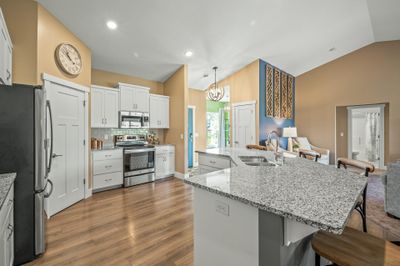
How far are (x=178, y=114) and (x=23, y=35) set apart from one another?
3.06m

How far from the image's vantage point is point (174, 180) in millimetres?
4598

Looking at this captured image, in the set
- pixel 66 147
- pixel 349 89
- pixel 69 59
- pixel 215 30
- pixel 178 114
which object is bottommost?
pixel 66 147

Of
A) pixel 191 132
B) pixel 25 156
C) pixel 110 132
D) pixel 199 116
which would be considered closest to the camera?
pixel 25 156

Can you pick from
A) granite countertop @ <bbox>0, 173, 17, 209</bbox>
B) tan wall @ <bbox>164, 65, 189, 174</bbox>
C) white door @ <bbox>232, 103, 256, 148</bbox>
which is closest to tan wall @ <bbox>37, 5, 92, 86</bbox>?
granite countertop @ <bbox>0, 173, 17, 209</bbox>

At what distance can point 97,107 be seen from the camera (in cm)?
379

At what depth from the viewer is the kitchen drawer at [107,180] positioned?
362 cm

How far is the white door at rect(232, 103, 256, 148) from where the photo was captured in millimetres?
5280

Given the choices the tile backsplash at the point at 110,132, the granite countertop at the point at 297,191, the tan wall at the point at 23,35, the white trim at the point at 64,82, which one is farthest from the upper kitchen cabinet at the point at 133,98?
the granite countertop at the point at 297,191

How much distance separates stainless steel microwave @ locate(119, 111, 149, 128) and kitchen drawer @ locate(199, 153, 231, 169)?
2113 mm

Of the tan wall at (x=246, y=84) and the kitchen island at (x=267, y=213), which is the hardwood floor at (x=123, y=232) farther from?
the tan wall at (x=246, y=84)

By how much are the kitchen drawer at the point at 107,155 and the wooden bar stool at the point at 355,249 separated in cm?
371

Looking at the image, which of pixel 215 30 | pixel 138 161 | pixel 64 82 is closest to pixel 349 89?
pixel 215 30

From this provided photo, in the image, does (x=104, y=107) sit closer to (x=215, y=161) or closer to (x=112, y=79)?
(x=112, y=79)

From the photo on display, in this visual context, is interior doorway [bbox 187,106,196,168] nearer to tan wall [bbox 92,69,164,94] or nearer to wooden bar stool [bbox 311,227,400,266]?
tan wall [bbox 92,69,164,94]
